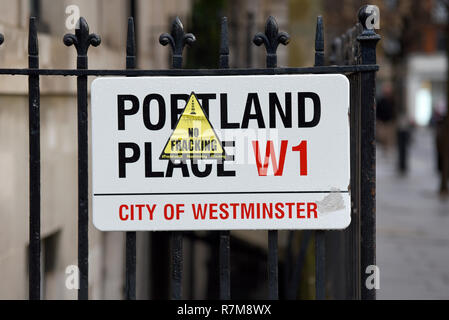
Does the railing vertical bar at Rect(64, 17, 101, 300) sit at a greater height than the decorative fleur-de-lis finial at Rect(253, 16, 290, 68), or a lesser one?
lesser

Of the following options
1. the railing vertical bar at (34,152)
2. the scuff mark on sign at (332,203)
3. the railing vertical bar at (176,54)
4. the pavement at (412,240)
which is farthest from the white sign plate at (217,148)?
the pavement at (412,240)

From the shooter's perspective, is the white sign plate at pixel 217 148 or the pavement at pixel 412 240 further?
the pavement at pixel 412 240

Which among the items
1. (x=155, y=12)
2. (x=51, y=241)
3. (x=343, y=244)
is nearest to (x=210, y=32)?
(x=155, y=12)

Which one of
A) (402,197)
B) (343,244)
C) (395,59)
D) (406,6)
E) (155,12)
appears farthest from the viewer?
(395,59)

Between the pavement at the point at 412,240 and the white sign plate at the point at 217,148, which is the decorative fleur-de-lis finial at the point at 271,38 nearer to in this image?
the white sign plate at the point at 217,148

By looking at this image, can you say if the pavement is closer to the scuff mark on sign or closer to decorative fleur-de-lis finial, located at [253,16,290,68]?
the scuff mark on sign

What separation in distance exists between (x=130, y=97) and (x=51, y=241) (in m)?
2.90

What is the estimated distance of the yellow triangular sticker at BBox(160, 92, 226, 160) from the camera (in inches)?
122

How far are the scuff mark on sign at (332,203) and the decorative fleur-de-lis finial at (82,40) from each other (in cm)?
109

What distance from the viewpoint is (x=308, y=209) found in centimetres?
308

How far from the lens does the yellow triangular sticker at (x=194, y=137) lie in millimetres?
3100

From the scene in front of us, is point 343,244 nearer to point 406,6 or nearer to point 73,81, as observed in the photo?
point 73,81

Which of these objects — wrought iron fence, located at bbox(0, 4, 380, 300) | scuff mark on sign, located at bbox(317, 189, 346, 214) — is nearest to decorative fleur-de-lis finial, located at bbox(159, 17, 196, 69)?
wrought iron fence, located at bbox(0, 4, 380, 300)

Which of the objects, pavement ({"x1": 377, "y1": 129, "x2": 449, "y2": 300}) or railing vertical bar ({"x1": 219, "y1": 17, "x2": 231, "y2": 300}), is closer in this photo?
railing vertical bar ({"x1": 219, "y1": 17, "x2": 231, "y2": 300})
